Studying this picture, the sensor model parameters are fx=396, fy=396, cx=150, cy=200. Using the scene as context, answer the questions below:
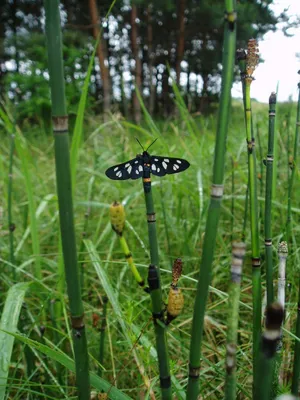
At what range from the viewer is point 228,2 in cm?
31

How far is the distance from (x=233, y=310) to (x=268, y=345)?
0.05 meters

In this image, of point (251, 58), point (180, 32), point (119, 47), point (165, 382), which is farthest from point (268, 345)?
point (119, 47)

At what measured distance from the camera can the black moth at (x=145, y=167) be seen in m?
0.42

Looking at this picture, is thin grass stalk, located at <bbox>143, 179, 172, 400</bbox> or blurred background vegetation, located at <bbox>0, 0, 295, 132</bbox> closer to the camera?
thin grass stalk, located at <bbox>143, 179, 172, 400</bbox>

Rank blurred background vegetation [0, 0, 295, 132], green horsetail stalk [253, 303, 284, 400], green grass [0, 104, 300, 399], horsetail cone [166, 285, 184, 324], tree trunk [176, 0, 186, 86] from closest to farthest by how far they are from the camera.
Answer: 1. green horsetail stalk [253, 303, 284, 400]
2. horsetail cone [166, 285, 184, 324]
3. green grass [0, 104, 300, 399]
4. blurred background vegetation [0, 0, 295, 132]
5. tree trunk [176, 0, 186, 86]

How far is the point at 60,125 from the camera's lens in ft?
1.07

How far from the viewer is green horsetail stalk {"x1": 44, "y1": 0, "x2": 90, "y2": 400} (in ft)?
1.01

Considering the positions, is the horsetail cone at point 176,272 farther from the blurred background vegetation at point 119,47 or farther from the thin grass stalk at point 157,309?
the blurred background vegetation at point 119,47

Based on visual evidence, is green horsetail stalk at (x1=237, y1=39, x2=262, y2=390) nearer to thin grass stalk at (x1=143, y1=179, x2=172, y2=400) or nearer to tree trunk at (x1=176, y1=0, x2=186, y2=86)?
thin grass stalk at (x1=143, y1=179, x2=172, y2=400)

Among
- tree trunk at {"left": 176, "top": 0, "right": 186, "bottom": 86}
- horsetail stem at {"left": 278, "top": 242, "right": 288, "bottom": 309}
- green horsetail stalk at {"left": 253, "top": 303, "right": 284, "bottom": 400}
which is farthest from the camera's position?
tree trunk at {"left": 176, "top": 0, "right": 186, "bottom": 86}

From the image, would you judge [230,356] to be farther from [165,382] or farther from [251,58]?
[251,58]

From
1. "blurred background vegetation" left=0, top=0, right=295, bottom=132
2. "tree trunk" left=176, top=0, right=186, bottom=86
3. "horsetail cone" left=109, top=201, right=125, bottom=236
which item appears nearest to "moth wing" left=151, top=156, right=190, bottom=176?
"horsetail cone" left=109, top=201, right=125, bottom=236

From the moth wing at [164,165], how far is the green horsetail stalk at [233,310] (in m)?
0.15

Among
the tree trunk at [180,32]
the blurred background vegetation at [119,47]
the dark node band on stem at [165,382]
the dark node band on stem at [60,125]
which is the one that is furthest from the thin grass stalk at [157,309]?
the tree trunk at [180,32]
